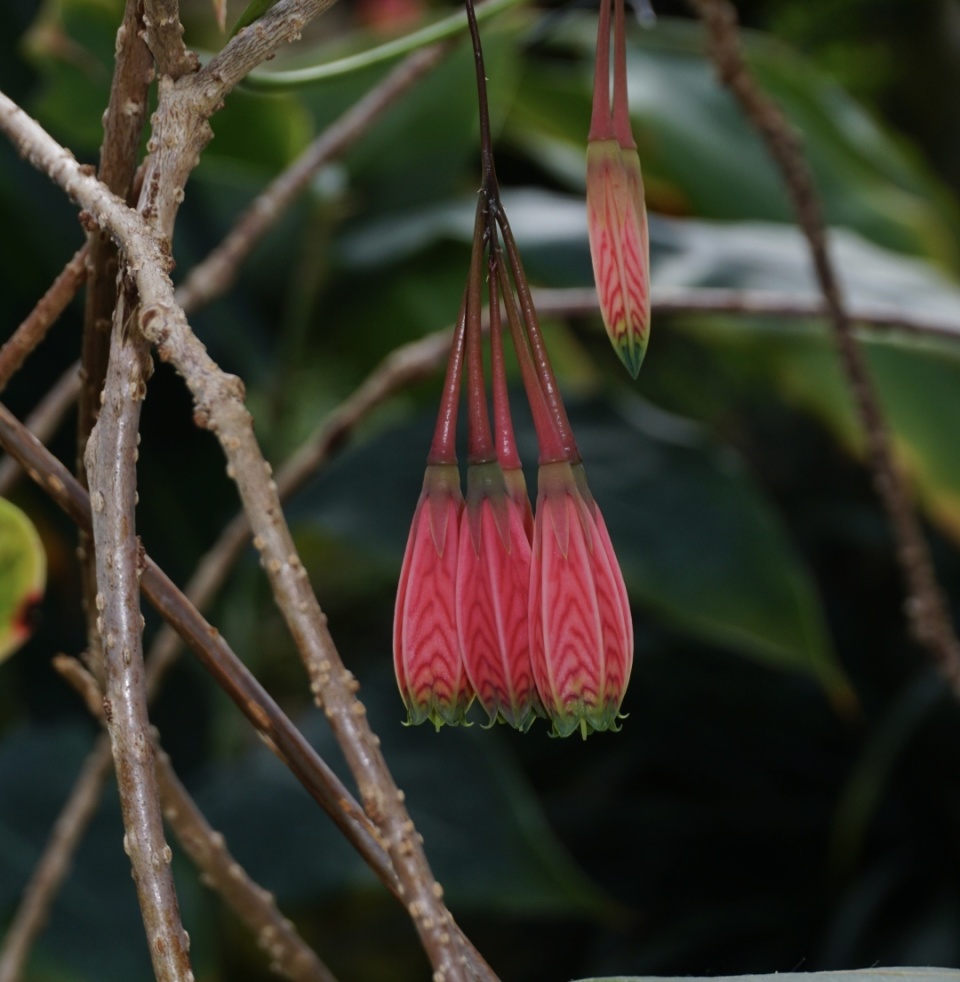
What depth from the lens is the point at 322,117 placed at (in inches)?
34.7

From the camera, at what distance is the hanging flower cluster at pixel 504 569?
182 millimetres

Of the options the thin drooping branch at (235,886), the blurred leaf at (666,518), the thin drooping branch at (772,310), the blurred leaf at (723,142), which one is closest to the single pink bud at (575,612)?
the thin drooping branch at (235,886)

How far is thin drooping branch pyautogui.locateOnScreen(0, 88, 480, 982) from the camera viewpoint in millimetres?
151

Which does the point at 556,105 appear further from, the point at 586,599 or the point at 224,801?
the point at 586,599

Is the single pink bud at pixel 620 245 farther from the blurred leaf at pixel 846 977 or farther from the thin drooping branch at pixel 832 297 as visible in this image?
the thin drooping branch at pixel 832 297

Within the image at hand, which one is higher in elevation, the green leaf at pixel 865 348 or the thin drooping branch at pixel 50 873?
the green leaf at pixel 865 348

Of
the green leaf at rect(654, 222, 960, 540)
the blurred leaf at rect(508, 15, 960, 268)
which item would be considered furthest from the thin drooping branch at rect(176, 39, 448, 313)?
the blurred leaf at rect(508, 15, 960, 268)

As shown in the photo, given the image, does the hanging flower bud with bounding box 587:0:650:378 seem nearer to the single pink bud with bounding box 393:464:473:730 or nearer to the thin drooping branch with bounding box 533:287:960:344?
the single pink bud with bounding box 393:464:473:730

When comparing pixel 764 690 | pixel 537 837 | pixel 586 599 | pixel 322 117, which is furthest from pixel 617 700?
pixel 764 690

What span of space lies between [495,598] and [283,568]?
0.17 feet

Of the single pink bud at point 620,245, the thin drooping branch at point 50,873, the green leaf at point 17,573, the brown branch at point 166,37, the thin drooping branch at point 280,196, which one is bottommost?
the thin drooping branch at point 50,873

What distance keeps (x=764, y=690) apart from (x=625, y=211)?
42.1 inches

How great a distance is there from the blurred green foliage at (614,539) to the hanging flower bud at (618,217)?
0.27 meters

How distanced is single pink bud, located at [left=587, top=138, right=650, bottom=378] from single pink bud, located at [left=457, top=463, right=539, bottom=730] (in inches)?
1.2
